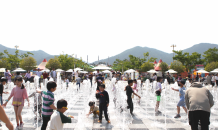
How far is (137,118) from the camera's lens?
5.91 m

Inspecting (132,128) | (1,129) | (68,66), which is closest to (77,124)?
(132,128)

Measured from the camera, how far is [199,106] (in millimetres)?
3506

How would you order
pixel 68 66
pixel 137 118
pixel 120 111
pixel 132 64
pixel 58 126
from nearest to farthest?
pixel 58 126 < pixel 137 118 < pixel 120 111 < pixel 68 66 < pixel 132 64

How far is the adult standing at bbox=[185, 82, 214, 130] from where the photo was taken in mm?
3502

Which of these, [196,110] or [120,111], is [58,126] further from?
[120,111]

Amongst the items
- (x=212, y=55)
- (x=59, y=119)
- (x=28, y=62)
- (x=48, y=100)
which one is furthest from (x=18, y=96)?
(x=212, y=55)

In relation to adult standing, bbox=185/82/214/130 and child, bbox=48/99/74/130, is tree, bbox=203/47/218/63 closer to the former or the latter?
adult standing, bbox=185/82/214/130

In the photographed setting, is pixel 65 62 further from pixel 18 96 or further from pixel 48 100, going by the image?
pixel 48 100

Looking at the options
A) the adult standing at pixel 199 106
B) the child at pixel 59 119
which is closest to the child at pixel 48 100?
the child at pixel 59 119

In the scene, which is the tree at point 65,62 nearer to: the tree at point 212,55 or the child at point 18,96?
the child at point 18,96

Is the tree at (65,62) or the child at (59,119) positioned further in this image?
the tree at (65,62)

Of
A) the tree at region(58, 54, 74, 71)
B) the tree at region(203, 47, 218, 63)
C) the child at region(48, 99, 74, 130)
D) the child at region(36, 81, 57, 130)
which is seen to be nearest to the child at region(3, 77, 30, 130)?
the child at region(36, 81, 57, 130)

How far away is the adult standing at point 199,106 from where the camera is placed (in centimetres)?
350

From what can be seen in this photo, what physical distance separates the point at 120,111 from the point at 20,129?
352 cm
